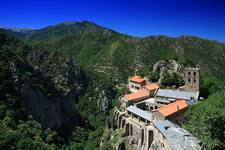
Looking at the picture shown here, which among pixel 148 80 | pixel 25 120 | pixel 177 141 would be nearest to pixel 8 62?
pixel 25 120

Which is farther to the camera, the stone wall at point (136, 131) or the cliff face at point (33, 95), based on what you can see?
the cliff face at point (33, 95)

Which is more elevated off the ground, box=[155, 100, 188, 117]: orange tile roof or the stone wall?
box=[155, 100, 188, 117]: orange tile roof

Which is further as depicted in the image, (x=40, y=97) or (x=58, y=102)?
(x=58, y=102)

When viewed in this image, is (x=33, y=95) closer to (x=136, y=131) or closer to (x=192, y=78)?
(x=136, y=131)

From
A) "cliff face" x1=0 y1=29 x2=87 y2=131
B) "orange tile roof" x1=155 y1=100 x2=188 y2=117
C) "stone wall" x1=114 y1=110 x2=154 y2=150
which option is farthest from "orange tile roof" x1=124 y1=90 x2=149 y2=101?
"cliff face" x1=0 y1=29 x2=87 y2=131

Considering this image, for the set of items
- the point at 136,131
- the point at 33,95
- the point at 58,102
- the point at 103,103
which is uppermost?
the point at 33,95

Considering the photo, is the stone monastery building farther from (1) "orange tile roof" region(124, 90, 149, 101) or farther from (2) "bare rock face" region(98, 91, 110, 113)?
(2) "bare rock face" region(98, 91, 110, 113)

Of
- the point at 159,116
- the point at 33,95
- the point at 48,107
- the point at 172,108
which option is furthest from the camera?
the point at 48,107

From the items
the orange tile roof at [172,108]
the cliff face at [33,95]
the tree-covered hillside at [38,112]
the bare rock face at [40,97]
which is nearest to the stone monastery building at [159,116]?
the orange tile roof at [172,108]

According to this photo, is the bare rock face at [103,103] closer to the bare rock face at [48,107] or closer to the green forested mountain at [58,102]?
the green forested mountain at [58,102]

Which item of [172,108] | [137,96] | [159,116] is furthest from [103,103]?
[159,116]

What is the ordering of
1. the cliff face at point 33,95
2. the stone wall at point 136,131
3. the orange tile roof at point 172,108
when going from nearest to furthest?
the stone wall at point 136,131 < the orange tile roof at point 172,108 < the cliff face at point 33,95
